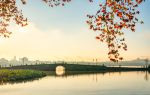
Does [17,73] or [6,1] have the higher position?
[6,1]

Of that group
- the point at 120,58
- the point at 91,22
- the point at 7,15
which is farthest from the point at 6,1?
the point at 120,58

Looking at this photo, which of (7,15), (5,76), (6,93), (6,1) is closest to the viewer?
(6,1)

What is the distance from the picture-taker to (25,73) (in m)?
93.4

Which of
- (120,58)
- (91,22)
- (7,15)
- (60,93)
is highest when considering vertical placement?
(7,15)

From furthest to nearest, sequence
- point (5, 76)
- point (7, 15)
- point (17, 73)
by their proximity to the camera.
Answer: point (17, 73) → point (5, 76) → point (7, 15)

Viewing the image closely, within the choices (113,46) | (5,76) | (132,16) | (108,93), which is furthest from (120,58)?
(5,76)

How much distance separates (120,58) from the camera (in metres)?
16.0

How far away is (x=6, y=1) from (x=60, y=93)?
31.2 m

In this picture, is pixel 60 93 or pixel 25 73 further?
pixel 25 73

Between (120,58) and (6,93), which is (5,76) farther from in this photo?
(120,58)

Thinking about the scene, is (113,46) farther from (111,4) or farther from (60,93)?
(60,93)

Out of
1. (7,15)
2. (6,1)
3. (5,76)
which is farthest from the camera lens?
(5,76)

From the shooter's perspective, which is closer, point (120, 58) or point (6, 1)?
point (120, 58)

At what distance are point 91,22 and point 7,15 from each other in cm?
1267
